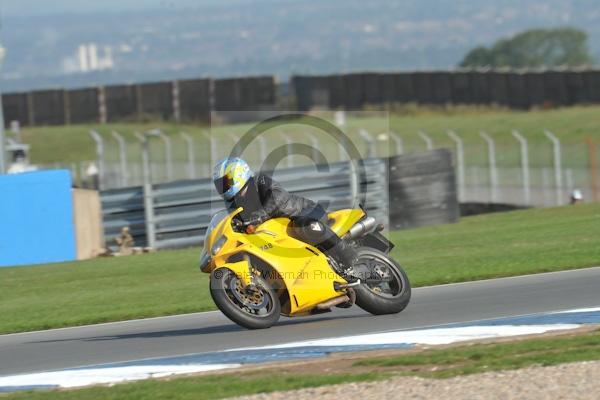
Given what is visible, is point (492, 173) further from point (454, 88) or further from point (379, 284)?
point (454, 88)

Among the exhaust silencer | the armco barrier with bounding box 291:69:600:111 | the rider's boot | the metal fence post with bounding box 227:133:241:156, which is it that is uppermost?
the armco barrier with bounding box 291:69:600:111

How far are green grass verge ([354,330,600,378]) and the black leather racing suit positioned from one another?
172 centimetres

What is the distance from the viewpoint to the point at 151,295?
1399 centimetres

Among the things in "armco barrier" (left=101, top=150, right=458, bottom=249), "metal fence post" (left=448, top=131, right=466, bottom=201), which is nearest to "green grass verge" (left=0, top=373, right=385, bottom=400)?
"armco barrier" (left=101, top=150, right=458, bottom=249)

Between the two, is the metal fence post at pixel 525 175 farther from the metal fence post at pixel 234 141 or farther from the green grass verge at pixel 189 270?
the green grass verge at pixel 189 270

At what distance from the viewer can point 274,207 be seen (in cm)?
1022

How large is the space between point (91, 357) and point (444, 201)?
37.8 feet

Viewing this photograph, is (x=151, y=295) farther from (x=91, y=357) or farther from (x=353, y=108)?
(x=353, y=108)

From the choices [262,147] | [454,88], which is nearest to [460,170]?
[262,147]

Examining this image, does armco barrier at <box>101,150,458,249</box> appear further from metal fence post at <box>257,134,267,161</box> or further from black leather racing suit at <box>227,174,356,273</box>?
metal fence post at <box>257,134,267,161</box>

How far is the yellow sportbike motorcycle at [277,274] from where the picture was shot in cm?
1012

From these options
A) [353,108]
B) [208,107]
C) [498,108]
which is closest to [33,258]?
[498,108]

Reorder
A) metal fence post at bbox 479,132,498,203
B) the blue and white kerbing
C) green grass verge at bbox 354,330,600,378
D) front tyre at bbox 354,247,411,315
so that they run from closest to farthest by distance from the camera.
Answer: green grass verge at bbox 354,330,600,378 → the blue and white kerbing → front tyre at bbox 354,247,411,315 → metal fence post at bbox 479,132,498,203

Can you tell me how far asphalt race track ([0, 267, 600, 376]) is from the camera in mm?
10086
